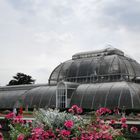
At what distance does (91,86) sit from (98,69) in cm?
472

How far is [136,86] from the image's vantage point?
47.5 metres

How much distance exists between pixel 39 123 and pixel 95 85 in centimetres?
3953

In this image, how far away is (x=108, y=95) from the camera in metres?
46.0

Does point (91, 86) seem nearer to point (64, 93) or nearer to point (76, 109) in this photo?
point (64, 93)

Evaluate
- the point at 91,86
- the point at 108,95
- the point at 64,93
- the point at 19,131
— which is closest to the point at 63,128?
the point at 19,131

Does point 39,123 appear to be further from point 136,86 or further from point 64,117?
point 136,86

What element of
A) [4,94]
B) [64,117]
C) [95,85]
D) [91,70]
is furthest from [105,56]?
[64,117]

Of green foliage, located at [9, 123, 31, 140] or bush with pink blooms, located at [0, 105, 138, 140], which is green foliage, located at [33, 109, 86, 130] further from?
green foliage, located at [9, 123, 31, 140]

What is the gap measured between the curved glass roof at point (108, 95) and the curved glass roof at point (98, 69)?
3.01 meters

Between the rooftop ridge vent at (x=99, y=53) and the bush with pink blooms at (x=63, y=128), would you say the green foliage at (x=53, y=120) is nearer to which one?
the bush with pink blooms at (x=63, y=128)

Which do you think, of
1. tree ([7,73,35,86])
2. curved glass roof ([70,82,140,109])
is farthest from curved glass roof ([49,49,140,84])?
tree ([7,73,35,86])

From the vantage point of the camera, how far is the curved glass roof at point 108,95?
143 ft

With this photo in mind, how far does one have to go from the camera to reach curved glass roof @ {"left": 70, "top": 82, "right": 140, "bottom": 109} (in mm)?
43500

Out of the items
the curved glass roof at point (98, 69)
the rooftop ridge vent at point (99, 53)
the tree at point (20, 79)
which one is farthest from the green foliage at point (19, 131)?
the tree at point (20, 79)
